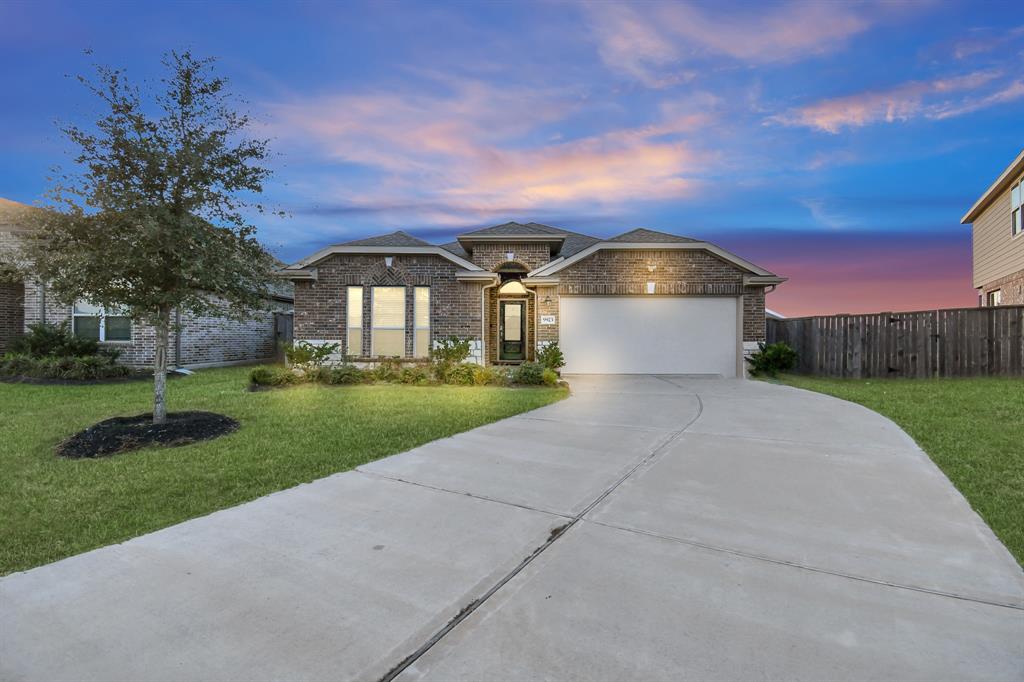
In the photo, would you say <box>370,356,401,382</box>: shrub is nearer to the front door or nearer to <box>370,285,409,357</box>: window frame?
<box>370,285,409,357</box>: window frame

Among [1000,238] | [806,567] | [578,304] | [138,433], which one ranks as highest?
[1000,238]

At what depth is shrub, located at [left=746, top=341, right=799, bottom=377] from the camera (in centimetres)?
1366

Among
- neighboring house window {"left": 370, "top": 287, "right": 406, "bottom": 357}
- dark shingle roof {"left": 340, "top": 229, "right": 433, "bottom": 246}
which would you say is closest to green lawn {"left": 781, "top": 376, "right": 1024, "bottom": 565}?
neighboring house window {"left": 370, "top": 287, "right": 406, "bottom": 357}

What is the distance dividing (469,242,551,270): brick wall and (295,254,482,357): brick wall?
4.87 feet

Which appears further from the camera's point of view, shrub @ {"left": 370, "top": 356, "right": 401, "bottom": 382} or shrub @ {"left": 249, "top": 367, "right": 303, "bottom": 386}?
shrub @ {"left": 370, "top": 356, "right": 401, "bottom": 382}

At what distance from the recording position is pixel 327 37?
9.62 meters

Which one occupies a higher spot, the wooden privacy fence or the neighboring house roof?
the neighboring house roof

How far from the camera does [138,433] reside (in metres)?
6.01

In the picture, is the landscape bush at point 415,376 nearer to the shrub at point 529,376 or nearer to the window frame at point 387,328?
the shrub at point 529,376

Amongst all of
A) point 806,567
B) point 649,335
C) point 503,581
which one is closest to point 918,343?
point 649,335

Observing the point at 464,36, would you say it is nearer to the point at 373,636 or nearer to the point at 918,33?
the point at 918,33

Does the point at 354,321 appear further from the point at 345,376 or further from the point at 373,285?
the point at 345,376

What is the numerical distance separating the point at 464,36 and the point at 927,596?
1047 cm

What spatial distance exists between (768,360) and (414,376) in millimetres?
9720
